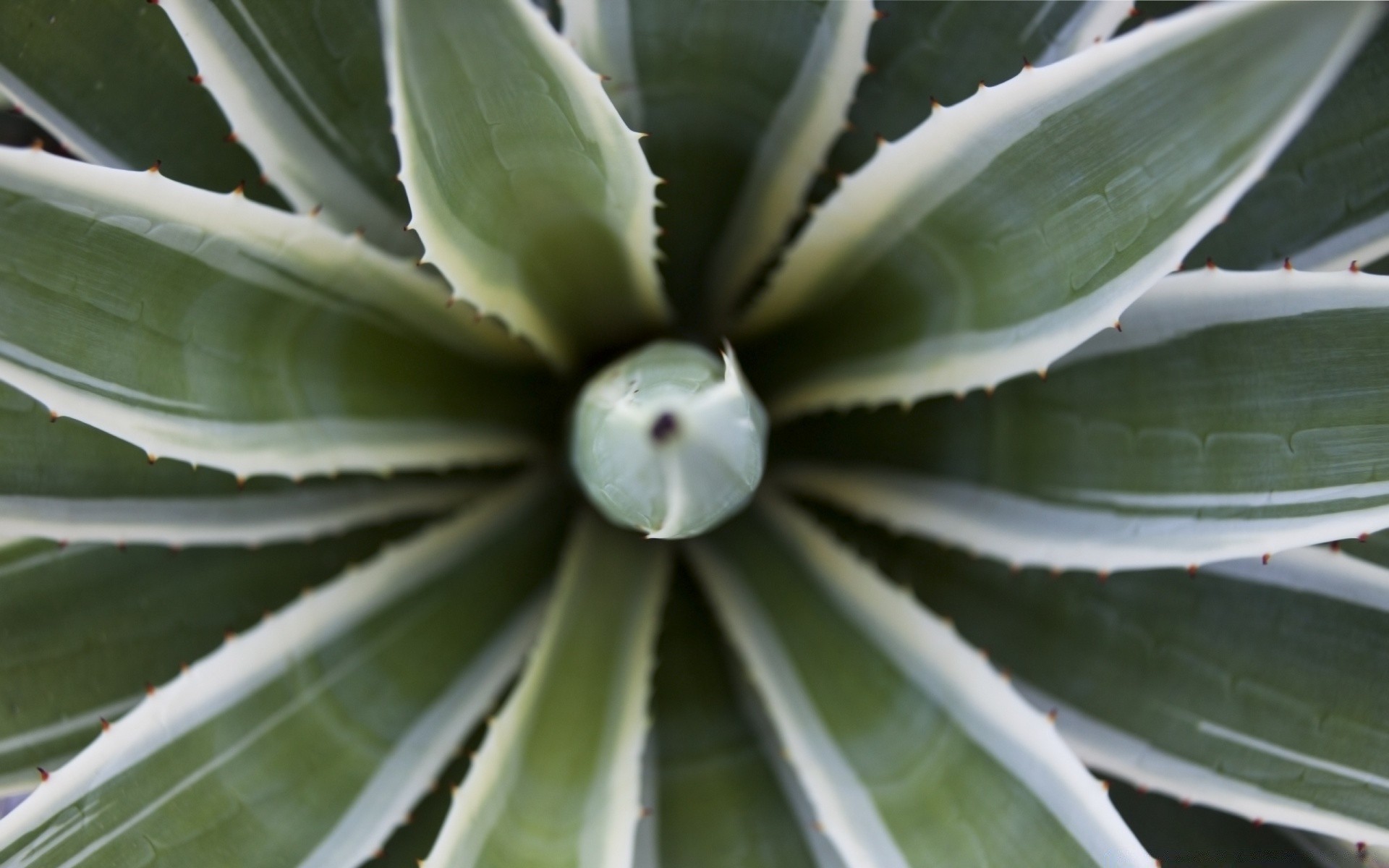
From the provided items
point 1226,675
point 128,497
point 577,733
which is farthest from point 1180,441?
point 128,497

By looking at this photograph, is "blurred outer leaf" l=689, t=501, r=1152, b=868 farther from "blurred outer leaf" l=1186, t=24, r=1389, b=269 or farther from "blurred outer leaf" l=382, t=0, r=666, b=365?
"blurred outer leaf" l=1186, t=24, r=1389, b=269

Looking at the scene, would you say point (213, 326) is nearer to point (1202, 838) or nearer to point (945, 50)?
point (945, 50)

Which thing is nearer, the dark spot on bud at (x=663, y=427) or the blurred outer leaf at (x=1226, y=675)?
the dark spot on bud at (x=663, y=427)

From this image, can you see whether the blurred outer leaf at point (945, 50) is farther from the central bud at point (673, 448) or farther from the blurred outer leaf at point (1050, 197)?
the central bud at point (673, 448)

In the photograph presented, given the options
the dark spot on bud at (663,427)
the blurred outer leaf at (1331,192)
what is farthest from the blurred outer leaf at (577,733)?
the blurred outer leaf at (1331,192)

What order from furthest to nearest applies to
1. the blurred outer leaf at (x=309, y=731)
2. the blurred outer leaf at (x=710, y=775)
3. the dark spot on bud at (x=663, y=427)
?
the blurred outer leaf at (x=710, y=775) → the blurred outer leaf at (x=309, y=731) → the dark spot on bud at (x=663, y=427)

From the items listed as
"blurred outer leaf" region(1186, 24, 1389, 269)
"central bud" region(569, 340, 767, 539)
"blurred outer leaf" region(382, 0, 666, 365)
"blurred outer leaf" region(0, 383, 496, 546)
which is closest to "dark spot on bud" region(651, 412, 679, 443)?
"central bud" region(569, 340, 767, 539)

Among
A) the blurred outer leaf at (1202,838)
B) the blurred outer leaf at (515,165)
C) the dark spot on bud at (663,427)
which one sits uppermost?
the blurred outer leaf at (515,165)
